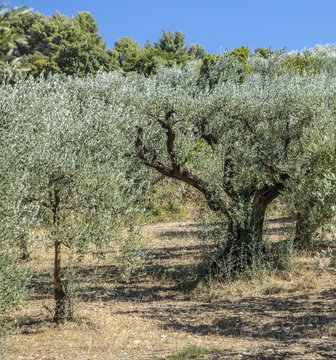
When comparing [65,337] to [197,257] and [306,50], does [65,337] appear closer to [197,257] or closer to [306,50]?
[197,257]

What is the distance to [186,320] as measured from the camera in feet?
38.0

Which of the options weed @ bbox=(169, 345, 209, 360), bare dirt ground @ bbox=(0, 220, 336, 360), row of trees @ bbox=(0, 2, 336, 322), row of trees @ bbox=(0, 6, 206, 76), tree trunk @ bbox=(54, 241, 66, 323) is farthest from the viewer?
row of trees @ bbox=(0, 6, 206, 76)

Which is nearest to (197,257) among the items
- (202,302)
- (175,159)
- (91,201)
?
(202,302)

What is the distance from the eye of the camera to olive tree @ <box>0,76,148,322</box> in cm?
866

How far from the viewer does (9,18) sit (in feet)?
12.6

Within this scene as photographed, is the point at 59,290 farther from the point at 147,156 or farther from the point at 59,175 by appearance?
the point at 147,156

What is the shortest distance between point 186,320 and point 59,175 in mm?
5900

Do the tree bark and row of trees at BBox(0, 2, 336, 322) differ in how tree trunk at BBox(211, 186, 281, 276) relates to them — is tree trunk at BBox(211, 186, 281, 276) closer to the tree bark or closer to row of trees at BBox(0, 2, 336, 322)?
row of trees at BBox(0, 2, 336, 322)

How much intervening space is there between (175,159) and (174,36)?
74.2m

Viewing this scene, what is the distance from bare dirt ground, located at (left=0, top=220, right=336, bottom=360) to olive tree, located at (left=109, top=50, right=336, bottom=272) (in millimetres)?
2031

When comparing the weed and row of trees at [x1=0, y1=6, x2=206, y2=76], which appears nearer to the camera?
the weed

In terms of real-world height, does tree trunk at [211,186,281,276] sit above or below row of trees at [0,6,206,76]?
below

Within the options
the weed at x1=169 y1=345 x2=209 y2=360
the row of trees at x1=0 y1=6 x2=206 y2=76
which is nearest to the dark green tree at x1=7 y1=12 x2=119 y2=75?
the row of trees at x1=0 y1=6 x2=206 y2=76

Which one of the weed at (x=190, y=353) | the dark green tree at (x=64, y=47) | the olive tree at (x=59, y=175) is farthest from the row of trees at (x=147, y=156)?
the dark green tree at (x=64, y=47)
